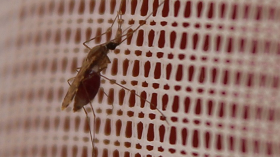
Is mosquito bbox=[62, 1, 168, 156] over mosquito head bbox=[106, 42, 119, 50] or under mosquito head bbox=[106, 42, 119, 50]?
under

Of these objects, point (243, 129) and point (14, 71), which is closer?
point (243, 129)

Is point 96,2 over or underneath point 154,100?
over

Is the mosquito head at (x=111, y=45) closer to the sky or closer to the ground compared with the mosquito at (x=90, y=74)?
closer to the sky

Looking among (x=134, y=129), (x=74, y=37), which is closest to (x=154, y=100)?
(x=134, y=129)

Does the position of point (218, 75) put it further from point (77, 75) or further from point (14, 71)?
point (14, 71)
